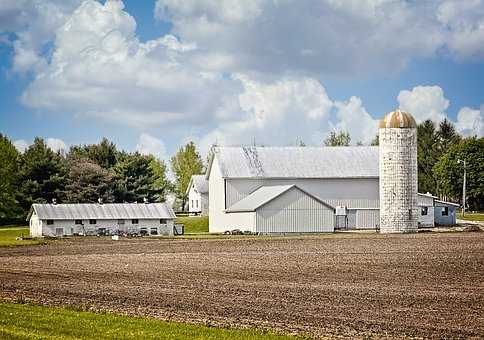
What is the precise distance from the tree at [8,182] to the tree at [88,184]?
6.16m

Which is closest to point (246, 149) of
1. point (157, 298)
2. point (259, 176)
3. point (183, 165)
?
point (259, 176)

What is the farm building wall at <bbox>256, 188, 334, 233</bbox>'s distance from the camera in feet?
260

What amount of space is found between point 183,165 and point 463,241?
93249mm

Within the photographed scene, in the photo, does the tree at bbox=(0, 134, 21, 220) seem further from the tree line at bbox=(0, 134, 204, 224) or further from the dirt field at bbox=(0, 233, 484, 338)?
the dirt field at bbox=(0, 233, 484, 338)

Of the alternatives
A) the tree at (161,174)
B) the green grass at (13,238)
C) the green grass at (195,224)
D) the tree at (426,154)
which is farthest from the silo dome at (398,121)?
the tree at (161,174)

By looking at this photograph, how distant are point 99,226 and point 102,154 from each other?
123ft

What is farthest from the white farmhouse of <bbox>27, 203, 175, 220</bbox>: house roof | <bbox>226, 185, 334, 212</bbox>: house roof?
<bbox>226, 185, 334, 212</bbox>: house roof

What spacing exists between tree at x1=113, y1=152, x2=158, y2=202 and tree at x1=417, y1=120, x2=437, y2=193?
153ft

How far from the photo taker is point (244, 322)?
2127 cm

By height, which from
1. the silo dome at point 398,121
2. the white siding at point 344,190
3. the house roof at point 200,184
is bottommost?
the white siding at point 344,190

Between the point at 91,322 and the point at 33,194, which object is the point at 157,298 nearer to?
the point at 91,322

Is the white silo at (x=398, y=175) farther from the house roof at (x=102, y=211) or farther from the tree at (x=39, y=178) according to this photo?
the tree at (x=39, y=178)

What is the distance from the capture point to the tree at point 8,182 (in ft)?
313

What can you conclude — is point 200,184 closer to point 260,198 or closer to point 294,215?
point 260,198
